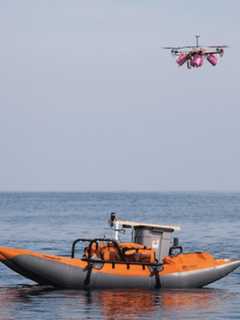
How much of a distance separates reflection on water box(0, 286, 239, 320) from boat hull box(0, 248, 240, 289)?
0.30 meters

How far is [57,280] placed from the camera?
3644cm

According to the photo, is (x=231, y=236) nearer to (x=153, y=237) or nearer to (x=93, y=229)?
(x=93, y=229)

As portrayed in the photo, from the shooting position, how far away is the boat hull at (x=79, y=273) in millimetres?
36062

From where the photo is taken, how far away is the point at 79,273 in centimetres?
3634

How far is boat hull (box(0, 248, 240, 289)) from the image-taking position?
36.1 meters

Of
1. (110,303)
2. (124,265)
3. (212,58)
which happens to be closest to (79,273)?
(124,265)

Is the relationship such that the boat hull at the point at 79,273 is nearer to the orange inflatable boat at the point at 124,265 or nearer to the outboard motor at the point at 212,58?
the orange inflatable boat at the point at 124,265

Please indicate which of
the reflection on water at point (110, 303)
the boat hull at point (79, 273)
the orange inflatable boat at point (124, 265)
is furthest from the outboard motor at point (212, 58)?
the boat hull at point (79, 273)

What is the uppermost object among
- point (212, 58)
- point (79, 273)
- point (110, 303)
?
point (212, 58)

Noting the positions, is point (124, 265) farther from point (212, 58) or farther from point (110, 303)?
point (212, 58)

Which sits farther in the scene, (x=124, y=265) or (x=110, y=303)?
(x=124, y=265)

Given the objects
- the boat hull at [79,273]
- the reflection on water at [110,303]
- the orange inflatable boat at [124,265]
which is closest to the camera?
the reflection on water at [110,303]

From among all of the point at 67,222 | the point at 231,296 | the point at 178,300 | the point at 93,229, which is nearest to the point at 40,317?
the point at 178,300

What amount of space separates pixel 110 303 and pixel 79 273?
2.50 meters
